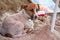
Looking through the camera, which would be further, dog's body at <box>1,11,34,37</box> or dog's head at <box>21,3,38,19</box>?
dog's head at <box>21,3,38,19</box>

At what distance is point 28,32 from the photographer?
2.30 metres

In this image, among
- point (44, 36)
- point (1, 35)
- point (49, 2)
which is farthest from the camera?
point (49, 2)

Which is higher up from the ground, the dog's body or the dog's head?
the dog's head

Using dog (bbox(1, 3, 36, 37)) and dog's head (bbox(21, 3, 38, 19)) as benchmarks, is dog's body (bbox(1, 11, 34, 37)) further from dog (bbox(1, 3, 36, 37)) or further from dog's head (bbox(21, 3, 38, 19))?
dog's head (bbox(21, 3, 38, 19))

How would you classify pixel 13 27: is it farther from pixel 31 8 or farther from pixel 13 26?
pixel 31 8

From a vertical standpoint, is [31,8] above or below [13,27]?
above

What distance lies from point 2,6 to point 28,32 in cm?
111

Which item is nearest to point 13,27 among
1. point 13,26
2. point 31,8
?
point 13,26

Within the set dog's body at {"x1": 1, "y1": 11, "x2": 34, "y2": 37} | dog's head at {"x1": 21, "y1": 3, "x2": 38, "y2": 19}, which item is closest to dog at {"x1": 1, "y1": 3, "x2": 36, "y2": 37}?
dog's body at {"x1": 1, "y1": 11, "x2": 34, "y2": 37}

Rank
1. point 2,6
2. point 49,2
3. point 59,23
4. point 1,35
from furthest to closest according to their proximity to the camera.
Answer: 1. point 49,2
2. point 2,6
3. point 59,23
4. point 1,35

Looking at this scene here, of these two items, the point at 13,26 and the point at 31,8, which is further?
the point at 31,8

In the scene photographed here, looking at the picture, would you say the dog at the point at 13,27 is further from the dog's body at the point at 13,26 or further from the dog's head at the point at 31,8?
the dog's head at the point at 31,8

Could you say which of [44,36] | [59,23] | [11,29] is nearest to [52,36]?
[44,36]

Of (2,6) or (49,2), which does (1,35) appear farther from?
(49,2)
